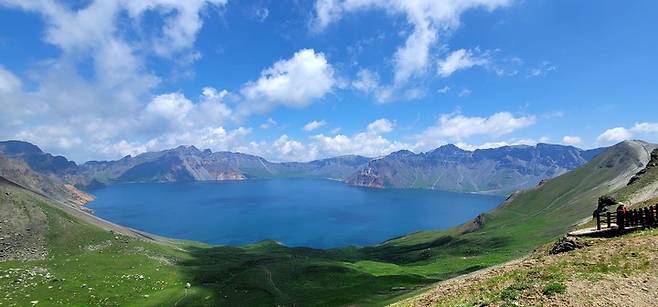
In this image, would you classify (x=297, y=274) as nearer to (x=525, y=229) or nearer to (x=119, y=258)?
(x=119, y=258)

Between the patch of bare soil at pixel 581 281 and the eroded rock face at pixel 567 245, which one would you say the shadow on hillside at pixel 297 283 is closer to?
the eroded rock face at pixel 567 245

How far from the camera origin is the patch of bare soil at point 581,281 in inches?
837

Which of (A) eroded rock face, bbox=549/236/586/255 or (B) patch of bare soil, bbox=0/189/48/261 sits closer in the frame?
(A) eroded rock face, bbox=549/236/586/255

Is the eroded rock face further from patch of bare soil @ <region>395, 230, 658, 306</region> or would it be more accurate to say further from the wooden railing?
the wooden railing

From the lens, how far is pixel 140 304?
3059 inches

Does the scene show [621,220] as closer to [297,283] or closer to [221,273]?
[297,283]

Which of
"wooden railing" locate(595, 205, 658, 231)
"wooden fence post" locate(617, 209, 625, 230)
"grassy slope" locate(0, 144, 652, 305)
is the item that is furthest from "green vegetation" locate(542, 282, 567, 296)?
"grassy slope" locate(0, 144, 652, 305)

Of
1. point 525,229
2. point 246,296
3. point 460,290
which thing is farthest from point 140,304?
point 525,229

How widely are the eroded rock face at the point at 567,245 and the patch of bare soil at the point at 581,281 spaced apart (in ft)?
1.95

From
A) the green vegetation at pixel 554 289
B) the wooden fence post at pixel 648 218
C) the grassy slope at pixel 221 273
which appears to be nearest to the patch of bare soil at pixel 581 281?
the green vegetation at pixel 554 289

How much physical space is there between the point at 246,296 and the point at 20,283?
46.6 meters

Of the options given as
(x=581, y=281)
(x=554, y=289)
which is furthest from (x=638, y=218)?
(x=554, y=289)

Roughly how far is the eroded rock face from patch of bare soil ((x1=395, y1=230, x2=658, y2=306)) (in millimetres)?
594

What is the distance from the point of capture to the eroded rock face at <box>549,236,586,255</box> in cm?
3078
